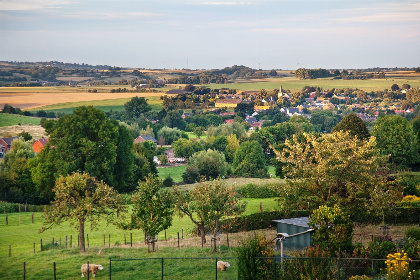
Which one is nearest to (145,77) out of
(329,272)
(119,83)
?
(119,83)

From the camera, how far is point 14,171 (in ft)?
187

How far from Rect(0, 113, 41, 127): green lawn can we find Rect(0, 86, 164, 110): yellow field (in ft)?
14.5

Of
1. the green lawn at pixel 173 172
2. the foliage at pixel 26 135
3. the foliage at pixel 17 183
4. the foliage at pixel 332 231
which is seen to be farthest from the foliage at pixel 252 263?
the foliage at pixel 26 135

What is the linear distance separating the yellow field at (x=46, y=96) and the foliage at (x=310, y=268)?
9226 centimetres

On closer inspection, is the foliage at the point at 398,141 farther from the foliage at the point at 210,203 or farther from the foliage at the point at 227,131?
the foliage at the point at 210,203

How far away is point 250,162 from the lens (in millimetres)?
79188

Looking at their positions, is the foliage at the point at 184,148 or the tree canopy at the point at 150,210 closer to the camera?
the tree canopy at the point at 150,210

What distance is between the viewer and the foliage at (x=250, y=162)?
254 feet

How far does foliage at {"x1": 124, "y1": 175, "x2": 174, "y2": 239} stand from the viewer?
94.9ft

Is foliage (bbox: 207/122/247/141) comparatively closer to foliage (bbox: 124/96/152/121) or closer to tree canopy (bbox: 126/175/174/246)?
foliage (bbox: 124/96/152/121)

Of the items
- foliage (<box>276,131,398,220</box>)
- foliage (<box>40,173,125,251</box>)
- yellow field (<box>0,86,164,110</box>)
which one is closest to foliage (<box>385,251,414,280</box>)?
foliage (<box>276,131,398,220</box>)

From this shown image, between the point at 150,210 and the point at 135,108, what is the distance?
11366 centimetres

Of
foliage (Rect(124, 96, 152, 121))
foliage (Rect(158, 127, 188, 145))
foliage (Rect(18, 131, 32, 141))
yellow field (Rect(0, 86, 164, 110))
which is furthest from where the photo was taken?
foliage (Rect(124, 96, 152, 121))

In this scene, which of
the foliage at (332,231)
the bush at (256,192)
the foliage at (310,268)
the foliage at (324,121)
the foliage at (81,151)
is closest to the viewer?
the foliage at (310,268)
